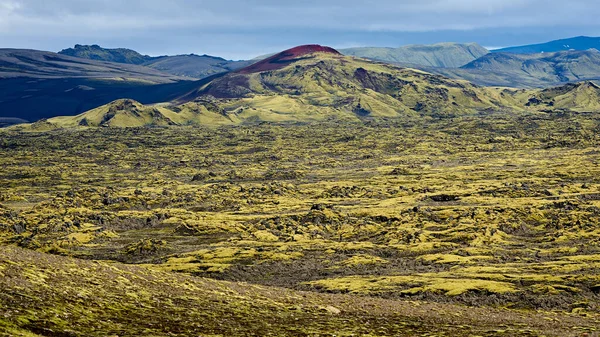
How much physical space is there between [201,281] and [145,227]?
76.0 m

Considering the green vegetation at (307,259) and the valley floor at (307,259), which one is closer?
the green vegetation at (307,259)

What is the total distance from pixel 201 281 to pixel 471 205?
102024mm

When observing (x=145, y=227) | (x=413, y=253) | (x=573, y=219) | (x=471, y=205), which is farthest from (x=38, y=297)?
(x=471, y=205)

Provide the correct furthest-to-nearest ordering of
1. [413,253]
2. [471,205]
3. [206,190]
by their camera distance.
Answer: [206,190], [471,205], [413,253]

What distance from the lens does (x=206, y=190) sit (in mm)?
185125

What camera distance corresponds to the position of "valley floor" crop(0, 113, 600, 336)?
4675cm

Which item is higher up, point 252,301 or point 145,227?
point 252,301

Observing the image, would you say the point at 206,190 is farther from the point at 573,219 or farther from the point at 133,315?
the point at 133,315

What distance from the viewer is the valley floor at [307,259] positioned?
153 ft

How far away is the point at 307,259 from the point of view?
4028 inches

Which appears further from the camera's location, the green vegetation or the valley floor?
the valley floor

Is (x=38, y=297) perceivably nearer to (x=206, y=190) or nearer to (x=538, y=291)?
(x=538, y=291)

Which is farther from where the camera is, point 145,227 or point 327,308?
point 145,227

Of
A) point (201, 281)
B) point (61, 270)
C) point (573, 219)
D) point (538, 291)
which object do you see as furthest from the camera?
A: point (573, 219)
